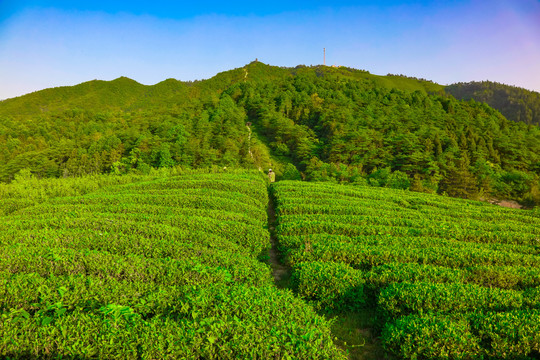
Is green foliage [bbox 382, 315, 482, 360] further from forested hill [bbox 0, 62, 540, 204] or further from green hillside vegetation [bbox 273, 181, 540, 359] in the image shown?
forested hill [bbox 0, 62, 540, 204]

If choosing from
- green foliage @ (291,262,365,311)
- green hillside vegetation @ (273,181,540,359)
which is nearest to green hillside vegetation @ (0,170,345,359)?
green foliage @ (291,262,365,311)

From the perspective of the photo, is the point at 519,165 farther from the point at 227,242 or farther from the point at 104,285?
the point at 104,285

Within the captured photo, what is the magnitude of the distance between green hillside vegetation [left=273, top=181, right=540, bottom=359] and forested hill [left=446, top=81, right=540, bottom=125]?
445 feet

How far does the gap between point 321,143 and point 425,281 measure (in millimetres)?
59540

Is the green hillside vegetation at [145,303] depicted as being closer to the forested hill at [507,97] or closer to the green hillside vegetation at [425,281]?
the green hillside vegetation at [425,281]

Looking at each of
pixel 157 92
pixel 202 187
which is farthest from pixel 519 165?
pixel 157 92

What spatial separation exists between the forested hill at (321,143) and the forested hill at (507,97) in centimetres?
4589

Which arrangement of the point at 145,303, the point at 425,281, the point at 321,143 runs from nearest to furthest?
the point at 145,303 → the point at 425,281 → the point at 321,143

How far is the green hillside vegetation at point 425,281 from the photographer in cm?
555

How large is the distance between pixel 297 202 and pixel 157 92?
170 metres

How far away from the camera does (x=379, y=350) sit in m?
6.57

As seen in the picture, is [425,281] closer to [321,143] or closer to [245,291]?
[245,291]

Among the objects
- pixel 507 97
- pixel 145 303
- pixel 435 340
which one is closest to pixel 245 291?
pixel 145 303

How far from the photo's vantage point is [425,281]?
7.91 metres
